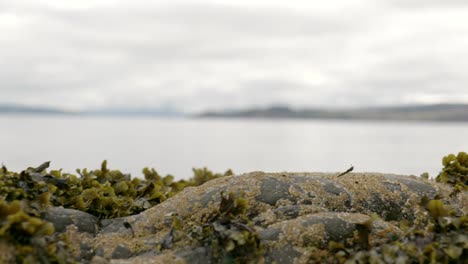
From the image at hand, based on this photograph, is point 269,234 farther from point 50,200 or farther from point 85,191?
point 50,200

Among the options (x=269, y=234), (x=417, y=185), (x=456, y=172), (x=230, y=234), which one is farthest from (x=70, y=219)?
(x=456, y=172)

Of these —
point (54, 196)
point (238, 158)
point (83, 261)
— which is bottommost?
point (238, 158)

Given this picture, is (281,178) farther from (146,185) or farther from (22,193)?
(22,193)

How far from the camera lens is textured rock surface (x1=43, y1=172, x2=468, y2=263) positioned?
6.64 metres

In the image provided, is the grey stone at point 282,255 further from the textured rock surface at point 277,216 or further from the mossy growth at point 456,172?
the mossy growth at point 456,172

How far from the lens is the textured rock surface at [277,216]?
664cm

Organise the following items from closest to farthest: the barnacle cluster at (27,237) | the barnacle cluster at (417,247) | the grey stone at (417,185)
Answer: the barnacle cluster at (27,237) → the barnacle cluster at (417,247) → the grey stone at (417,185)

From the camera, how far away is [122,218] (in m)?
7.66

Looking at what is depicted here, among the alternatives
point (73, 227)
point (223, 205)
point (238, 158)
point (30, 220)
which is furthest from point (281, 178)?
point (238, 158)

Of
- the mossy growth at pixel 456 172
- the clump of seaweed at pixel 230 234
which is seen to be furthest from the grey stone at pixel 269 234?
the mossy growth at pixel 456 172

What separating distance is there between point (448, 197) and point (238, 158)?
311ft

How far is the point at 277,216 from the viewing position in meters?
7.16

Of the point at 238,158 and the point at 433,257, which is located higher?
the point at 433,257

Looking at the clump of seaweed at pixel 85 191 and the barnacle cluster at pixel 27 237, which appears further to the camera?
the clump of seaweed at pixel 85 191
